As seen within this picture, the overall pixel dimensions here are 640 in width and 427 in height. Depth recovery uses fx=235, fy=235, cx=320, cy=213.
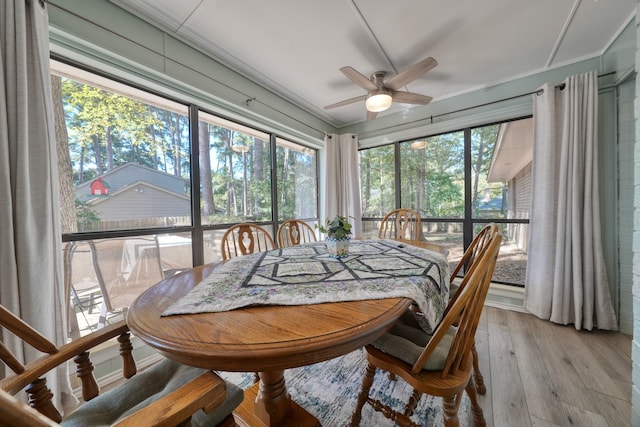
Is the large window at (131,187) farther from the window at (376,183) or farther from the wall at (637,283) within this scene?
the wall at (637,283)

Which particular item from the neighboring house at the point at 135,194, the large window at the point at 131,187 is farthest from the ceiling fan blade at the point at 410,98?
the neighboring house at the point at 135,194

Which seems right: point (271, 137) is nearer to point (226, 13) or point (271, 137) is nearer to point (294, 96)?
point (294, 96)

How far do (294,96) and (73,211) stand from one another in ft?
7.53

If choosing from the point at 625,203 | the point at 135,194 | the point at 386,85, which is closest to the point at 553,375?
the point at 625,203

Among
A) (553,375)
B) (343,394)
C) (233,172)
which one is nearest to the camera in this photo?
(343,394)

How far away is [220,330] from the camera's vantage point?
66cm

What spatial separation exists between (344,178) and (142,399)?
3101 millimetres

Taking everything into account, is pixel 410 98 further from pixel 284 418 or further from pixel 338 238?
pixel 284 418

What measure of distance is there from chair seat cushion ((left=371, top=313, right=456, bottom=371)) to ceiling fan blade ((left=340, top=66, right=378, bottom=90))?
5.77ft

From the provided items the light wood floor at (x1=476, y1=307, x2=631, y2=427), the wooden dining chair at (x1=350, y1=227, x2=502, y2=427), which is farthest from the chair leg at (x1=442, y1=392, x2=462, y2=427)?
the light wood floor at (x1=476, y1=307, x2=631, y2=427)

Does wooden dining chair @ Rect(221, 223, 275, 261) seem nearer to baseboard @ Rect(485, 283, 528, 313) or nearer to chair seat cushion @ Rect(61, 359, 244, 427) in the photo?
chair seat cushion @ Rect(61, 359, 244, 427)

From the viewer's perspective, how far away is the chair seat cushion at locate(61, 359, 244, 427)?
0.70 metres

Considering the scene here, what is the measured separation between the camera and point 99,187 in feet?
5.37

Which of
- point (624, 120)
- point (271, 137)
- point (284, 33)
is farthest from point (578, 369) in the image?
point (271, 137)
